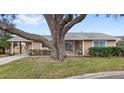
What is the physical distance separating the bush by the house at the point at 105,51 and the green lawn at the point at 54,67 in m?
0.09

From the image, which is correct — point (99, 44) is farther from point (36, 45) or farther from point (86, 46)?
point (36, 45)

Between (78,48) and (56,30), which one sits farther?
(78,48)

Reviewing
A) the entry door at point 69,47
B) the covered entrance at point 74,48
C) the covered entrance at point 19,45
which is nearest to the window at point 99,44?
the covered entrance at point 74,48

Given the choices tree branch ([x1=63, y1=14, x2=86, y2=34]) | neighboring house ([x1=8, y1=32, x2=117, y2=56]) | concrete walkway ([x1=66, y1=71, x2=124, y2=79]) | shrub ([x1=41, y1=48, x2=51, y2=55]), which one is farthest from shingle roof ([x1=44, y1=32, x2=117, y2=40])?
concrete walkway ([x1=66, y1=71, x2=124, y2=79])

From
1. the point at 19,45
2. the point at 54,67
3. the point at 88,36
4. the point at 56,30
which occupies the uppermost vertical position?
the point at 56,30

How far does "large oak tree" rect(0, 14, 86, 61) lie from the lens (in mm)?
6699

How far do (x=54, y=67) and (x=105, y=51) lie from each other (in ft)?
3.01

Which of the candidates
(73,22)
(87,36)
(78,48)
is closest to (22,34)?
(73,22)

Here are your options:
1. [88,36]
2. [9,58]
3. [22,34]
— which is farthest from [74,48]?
[9,58]

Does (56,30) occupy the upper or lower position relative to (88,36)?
upper

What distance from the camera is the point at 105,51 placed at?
6785mm
